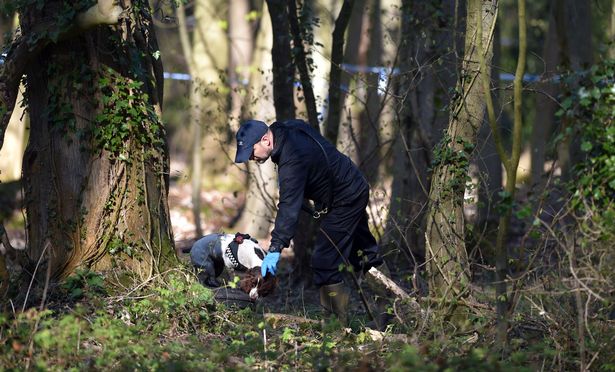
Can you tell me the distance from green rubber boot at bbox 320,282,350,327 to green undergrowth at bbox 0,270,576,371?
37 cm

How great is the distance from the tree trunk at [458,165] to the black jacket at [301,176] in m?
0.82

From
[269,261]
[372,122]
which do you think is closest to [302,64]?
[372,122]

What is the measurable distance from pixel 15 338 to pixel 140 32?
10.3 ft

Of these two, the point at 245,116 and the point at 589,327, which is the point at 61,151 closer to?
the point at 589,327

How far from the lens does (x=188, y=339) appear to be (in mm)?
7180

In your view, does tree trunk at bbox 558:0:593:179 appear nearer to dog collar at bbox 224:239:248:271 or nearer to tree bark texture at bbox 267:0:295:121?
tree bark texture at bbox 267:0:295:121

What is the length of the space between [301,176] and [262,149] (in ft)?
1.30

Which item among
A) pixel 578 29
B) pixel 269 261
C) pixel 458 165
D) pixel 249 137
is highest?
pixel 578 29

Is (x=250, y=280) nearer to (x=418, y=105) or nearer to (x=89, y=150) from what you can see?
(x=89, y=150)

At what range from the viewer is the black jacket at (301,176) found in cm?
747

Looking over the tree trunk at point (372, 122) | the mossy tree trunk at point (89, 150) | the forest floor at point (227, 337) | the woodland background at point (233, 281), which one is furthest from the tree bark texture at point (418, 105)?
the mossy tree trunk at point (89, 150)

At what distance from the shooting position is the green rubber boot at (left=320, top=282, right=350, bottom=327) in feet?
26.6

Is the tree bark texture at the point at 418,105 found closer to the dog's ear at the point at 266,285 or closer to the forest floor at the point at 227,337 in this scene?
the dog's ear at the point at 266,285

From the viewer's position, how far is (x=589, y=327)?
6.43 meters
